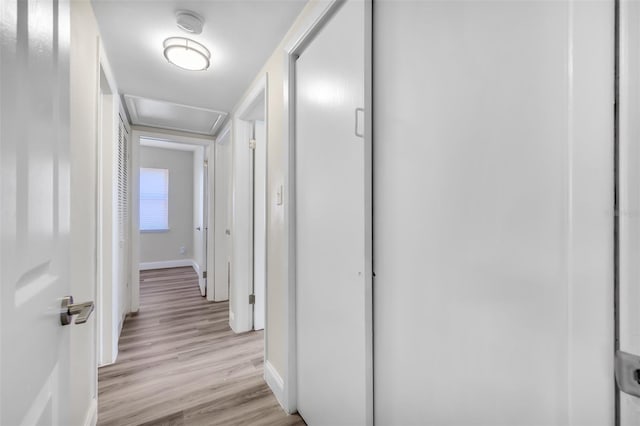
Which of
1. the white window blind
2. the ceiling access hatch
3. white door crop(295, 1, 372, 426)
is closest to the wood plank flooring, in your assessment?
white door crop(295, 1, 372, 426)

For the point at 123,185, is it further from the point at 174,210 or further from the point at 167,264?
the point at 167,264

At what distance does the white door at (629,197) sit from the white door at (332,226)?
0.67 m

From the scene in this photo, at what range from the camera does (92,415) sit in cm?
150

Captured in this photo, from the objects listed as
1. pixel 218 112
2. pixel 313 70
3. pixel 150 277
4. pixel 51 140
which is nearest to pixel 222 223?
pixel 218 112

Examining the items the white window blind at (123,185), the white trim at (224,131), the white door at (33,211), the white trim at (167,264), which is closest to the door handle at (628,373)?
the white door at (33,211)

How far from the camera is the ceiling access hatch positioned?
265 cm

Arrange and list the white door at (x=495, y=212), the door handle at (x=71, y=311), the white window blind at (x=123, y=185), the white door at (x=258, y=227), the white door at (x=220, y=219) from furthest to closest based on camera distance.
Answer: the white door at (x=220, y=219)
the white door at (x=258, y=227)
the white window blind at (x=123, y=185)
the door handle at (x=71, y=311)
the white door at (x=495, y=212)

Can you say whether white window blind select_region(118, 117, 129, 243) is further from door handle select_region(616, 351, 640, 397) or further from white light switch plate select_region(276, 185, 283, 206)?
door handle select_region(616, 351, 640, 397)

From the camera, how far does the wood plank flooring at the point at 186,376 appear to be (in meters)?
1.62

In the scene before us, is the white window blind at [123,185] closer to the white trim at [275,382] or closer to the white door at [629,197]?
the white trim at [275,382]

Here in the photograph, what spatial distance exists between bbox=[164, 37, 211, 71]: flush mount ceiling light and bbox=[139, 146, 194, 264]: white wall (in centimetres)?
429

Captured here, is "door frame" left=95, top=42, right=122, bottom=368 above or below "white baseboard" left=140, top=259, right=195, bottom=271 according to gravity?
above

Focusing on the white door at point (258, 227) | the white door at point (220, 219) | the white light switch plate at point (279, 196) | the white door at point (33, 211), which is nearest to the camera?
the white door at point (33, 211)

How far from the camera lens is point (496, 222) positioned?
673 mm
